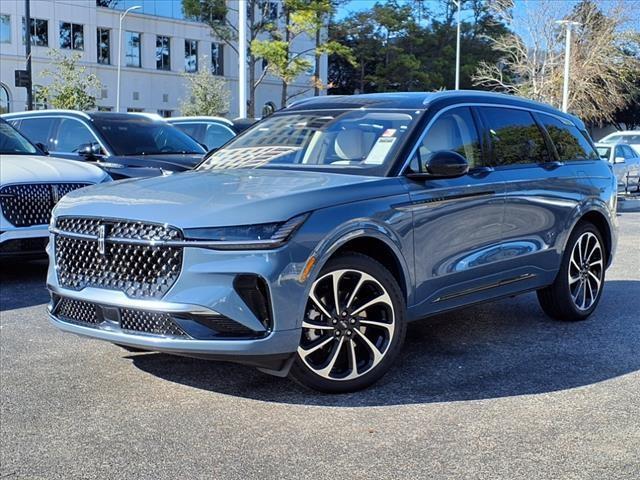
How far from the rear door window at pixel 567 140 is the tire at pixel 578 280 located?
0.60 meters

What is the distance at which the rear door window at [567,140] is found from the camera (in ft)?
21.8

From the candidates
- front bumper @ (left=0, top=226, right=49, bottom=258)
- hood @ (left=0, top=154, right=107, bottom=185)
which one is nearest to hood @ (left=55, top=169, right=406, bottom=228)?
front bumper @ (left=0, top=226, right=49, bottom=258)

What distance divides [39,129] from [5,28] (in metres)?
34.3

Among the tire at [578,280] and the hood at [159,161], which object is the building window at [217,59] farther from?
the tire at [578,280]

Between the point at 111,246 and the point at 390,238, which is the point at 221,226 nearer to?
the point at 111,246

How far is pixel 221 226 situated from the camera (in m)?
4.13

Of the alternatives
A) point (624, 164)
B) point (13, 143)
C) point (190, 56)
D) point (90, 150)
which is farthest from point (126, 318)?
point (190, 56)

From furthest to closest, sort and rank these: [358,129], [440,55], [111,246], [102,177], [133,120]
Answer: [440,55], [133,120], [102,177], [358,129], [111,246]

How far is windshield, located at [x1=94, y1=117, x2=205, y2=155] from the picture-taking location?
10.7 meters

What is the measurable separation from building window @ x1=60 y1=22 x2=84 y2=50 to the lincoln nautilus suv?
41814 mm

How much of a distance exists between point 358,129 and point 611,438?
2533mm

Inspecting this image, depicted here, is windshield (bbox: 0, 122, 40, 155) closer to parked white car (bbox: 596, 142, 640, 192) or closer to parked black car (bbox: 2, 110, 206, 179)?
parked black car (bbox: 2, 110, 206, 179)

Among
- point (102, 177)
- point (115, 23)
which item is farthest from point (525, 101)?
point (115, 23)

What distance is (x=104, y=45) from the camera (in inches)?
1849
